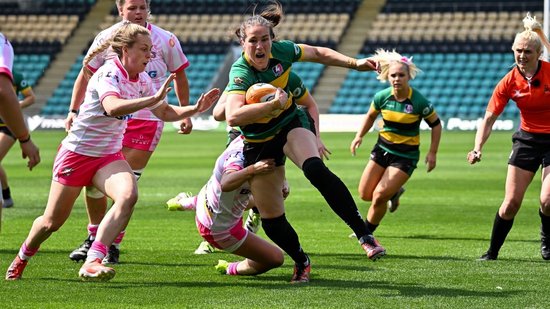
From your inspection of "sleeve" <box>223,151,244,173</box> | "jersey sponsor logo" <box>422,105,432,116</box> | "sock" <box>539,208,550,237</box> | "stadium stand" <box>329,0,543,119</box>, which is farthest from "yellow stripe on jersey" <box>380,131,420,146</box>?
"stadium stand" <box>329,0,543,119</box>

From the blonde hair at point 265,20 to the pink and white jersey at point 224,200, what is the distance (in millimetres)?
884

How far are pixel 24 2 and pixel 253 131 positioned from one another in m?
38.9

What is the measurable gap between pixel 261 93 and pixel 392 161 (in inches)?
160

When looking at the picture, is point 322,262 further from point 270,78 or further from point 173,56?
point 173,56

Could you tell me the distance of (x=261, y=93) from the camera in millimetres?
7746

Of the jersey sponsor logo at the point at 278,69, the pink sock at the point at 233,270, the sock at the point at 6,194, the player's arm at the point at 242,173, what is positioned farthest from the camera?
the sock at the point at 6,194

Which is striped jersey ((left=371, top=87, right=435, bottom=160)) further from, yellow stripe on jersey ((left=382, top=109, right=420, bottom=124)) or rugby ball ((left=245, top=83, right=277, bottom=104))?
rugby ball ((left=245, top=83, right=277, bottom=104))

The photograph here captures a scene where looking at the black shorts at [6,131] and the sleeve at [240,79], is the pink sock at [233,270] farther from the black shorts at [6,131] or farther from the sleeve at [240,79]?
the black shorts at [6,131]

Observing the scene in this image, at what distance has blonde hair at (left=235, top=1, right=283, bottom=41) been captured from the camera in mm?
7906

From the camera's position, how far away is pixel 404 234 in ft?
38.2

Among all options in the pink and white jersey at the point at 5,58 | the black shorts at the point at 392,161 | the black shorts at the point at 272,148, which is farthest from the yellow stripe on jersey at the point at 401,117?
the pink and white jersey at the point at 5,58

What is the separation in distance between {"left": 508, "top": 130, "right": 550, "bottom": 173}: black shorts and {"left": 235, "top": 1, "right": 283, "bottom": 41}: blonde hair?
2.41 meters

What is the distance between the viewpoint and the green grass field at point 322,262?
710 cm

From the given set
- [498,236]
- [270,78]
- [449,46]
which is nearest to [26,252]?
[270,78]
